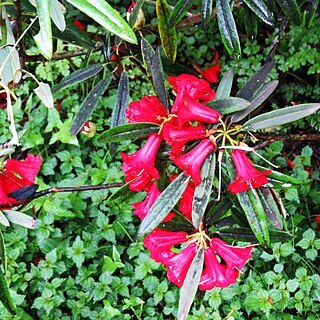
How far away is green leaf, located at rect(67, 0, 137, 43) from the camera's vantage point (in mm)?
628

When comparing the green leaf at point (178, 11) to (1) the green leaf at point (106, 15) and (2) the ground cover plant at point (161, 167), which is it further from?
(1) the green leaf at point (106, 15)

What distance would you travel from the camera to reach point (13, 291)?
1556 millimetres

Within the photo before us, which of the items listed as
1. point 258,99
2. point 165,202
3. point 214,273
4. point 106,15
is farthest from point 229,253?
point 106,15

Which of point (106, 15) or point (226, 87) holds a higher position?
point (106, 15)

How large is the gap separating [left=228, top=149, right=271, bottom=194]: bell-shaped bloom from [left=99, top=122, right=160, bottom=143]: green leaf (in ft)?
0.45

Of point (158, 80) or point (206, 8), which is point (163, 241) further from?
point (206, 8)

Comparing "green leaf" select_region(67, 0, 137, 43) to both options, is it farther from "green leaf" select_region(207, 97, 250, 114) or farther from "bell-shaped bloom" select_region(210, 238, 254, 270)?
"bell-shaped bloom" select_region(210, 238, 254, 270)

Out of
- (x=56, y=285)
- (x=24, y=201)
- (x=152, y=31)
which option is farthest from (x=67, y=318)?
(x=152, y=31)

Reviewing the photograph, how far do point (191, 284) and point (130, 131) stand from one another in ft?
0.90

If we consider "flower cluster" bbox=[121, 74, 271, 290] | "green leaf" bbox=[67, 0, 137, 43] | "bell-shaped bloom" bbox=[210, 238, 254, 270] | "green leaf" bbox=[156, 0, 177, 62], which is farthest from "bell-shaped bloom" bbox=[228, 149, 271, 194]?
"green leaf" bbox=[67, 0, 137, 43]

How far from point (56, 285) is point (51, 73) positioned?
0.73 metres

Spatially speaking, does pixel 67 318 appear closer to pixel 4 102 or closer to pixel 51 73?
pixel 4 102

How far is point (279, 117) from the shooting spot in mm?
962

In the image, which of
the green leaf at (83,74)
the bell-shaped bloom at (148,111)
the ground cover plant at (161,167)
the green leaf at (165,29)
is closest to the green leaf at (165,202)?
the ground cover plant at (161,167)
